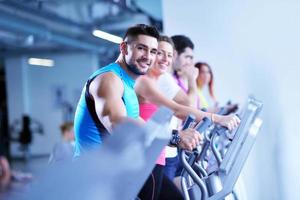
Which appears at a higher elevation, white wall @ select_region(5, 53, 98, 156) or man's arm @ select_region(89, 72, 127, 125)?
man's arm @ select_region(89, 72, 127, 125)

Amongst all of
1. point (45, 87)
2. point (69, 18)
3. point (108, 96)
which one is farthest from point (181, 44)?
point (45, 87)

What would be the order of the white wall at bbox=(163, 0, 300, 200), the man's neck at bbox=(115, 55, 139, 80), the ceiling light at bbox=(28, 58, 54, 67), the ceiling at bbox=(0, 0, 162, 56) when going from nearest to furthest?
the man's neck at bbox=(115, 55, 139, 80)
the white wall at bbox=(163, 0, 300, 200)
the ceiling at bbox=(0, 0, 162, 56)
the ceiling light at bbox=(28, 58, 54, 67)

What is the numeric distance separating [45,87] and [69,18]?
4185mm

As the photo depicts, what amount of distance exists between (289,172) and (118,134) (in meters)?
3.03

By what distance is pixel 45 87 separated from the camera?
43.1 feet

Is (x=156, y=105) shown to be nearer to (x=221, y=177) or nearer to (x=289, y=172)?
(x=221, y=177)

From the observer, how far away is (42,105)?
13.2 metres

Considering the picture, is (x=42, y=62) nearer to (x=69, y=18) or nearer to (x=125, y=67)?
(x=69, y=18)

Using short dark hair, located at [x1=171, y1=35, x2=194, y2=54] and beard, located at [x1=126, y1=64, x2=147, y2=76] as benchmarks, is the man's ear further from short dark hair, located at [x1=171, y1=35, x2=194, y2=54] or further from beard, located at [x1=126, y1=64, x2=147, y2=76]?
short dark hair, located at [x1=171, y1=35, x2=194, y2=54]

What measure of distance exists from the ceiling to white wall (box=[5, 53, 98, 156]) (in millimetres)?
1287

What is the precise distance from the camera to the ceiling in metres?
7.50

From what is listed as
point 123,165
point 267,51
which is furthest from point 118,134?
point 267,51

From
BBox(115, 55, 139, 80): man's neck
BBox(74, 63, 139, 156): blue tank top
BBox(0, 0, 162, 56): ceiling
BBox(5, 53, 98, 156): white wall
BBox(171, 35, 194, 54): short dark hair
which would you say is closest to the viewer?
BBox(74, 63, 139, 156): blue tank top

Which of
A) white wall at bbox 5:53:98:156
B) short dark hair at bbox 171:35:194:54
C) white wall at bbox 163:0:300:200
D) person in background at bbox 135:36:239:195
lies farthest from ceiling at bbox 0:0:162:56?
person in background at bbox 135:36:239:195
